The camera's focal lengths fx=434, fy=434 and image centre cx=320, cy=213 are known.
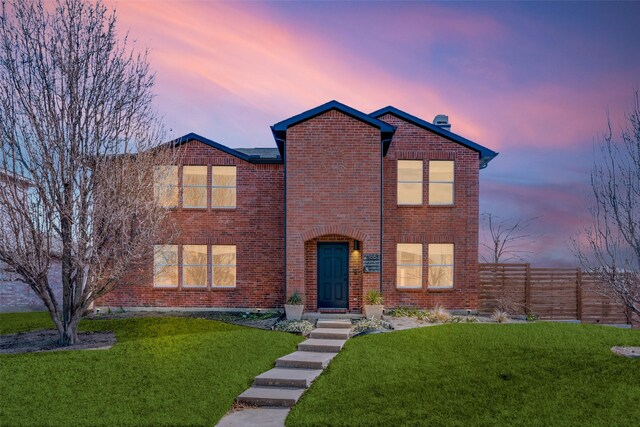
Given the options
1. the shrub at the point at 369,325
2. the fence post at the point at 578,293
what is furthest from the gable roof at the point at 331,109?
the fence post at the point at 578,293

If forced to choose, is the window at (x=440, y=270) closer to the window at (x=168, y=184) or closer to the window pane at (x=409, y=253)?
the window pane at (x=409, y=253)

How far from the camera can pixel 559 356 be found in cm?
945

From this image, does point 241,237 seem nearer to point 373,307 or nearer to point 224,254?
point 224,254

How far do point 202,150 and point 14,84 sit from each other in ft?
21.5

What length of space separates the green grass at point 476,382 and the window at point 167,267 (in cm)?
839

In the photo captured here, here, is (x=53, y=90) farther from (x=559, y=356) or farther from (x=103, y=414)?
(x=559, y=356)

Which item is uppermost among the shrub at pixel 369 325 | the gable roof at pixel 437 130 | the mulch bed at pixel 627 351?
the gable roof at pixel 437 130

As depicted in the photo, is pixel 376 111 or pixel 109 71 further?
pixel 376 111

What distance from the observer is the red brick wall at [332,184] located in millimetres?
14914

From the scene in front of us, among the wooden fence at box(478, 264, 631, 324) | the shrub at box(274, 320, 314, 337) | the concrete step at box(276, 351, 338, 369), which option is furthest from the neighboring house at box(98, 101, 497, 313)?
the concrete step at box(276, 351, 338, 369)

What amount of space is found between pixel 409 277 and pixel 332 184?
485cm

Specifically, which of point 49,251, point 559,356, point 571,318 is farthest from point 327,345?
point 571,318

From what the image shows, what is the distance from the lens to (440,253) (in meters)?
16.7

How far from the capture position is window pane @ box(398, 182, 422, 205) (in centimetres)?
1672
